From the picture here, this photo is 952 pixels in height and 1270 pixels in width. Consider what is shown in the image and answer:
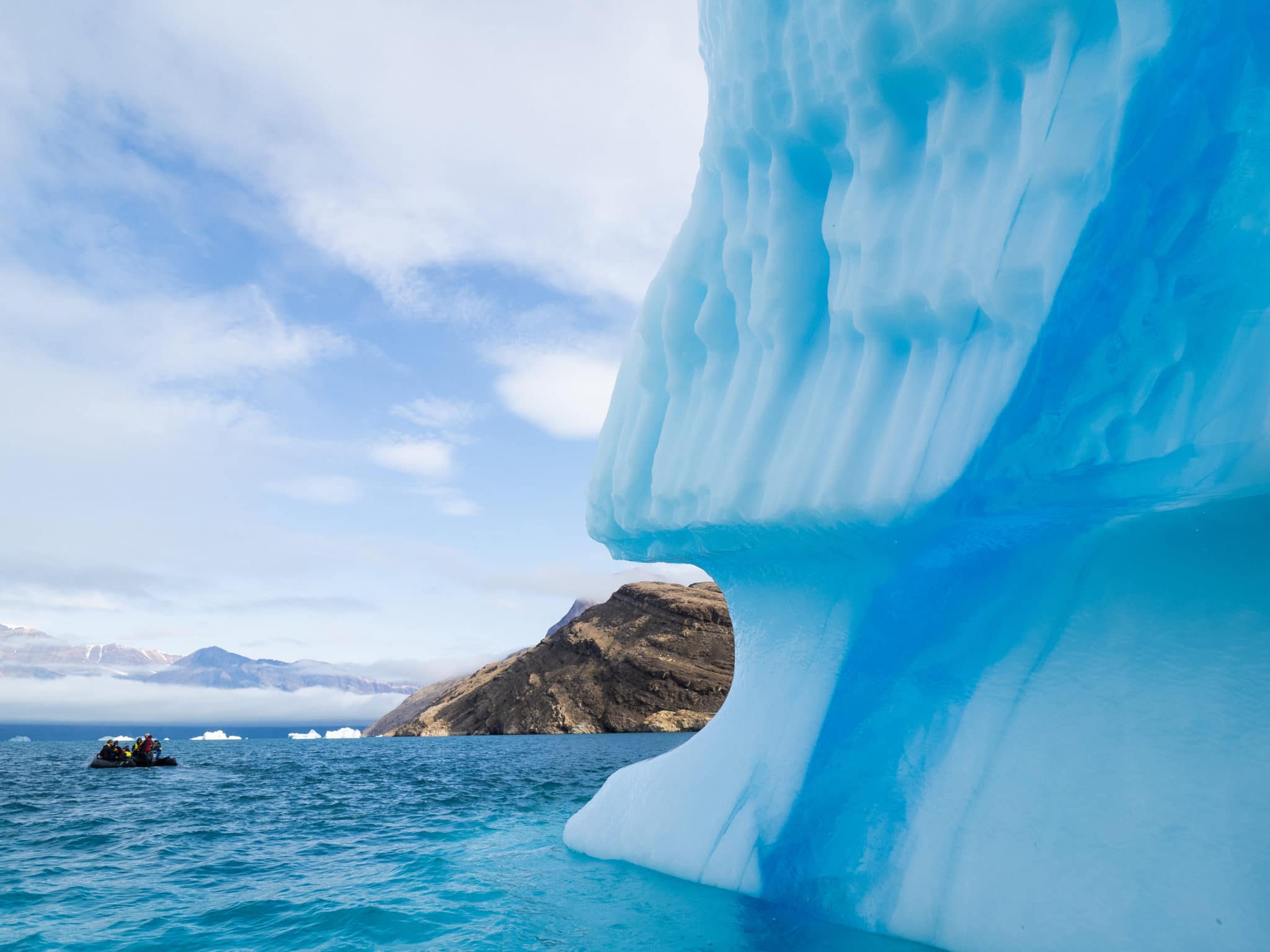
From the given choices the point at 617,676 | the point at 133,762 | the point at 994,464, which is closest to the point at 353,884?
the point at 994,464

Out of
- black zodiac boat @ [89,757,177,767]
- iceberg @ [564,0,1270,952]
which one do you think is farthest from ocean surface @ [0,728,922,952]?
black zodiac boat @ [89,757,177,767]

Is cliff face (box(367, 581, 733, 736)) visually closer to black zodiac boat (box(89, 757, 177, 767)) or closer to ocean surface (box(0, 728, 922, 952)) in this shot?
black zodiac boat (box(89, 757, 177, 767))

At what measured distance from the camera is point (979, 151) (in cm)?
419

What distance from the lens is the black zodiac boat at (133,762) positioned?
29031mm

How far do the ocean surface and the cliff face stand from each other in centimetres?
6215

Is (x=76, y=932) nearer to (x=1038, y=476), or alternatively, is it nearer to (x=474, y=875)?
(x=474, y=875)

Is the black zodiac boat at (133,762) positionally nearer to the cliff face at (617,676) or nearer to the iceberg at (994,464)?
the iceberg at (994,464)

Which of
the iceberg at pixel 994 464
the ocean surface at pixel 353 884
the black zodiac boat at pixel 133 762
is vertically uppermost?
the iceberg at pixel 994 464

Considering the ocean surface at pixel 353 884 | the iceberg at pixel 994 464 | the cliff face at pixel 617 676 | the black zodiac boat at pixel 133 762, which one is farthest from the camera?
the cliff face at pixel 617 676

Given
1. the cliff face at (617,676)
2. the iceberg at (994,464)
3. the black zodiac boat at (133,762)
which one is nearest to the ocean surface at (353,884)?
the iceberg at (994,464)

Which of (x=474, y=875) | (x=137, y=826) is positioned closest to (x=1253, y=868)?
(x=474, y=875)

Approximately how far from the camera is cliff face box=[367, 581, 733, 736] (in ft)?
249

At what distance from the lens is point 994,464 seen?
3.89 meters

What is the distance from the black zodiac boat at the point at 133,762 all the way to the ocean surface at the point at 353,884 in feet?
48.7
